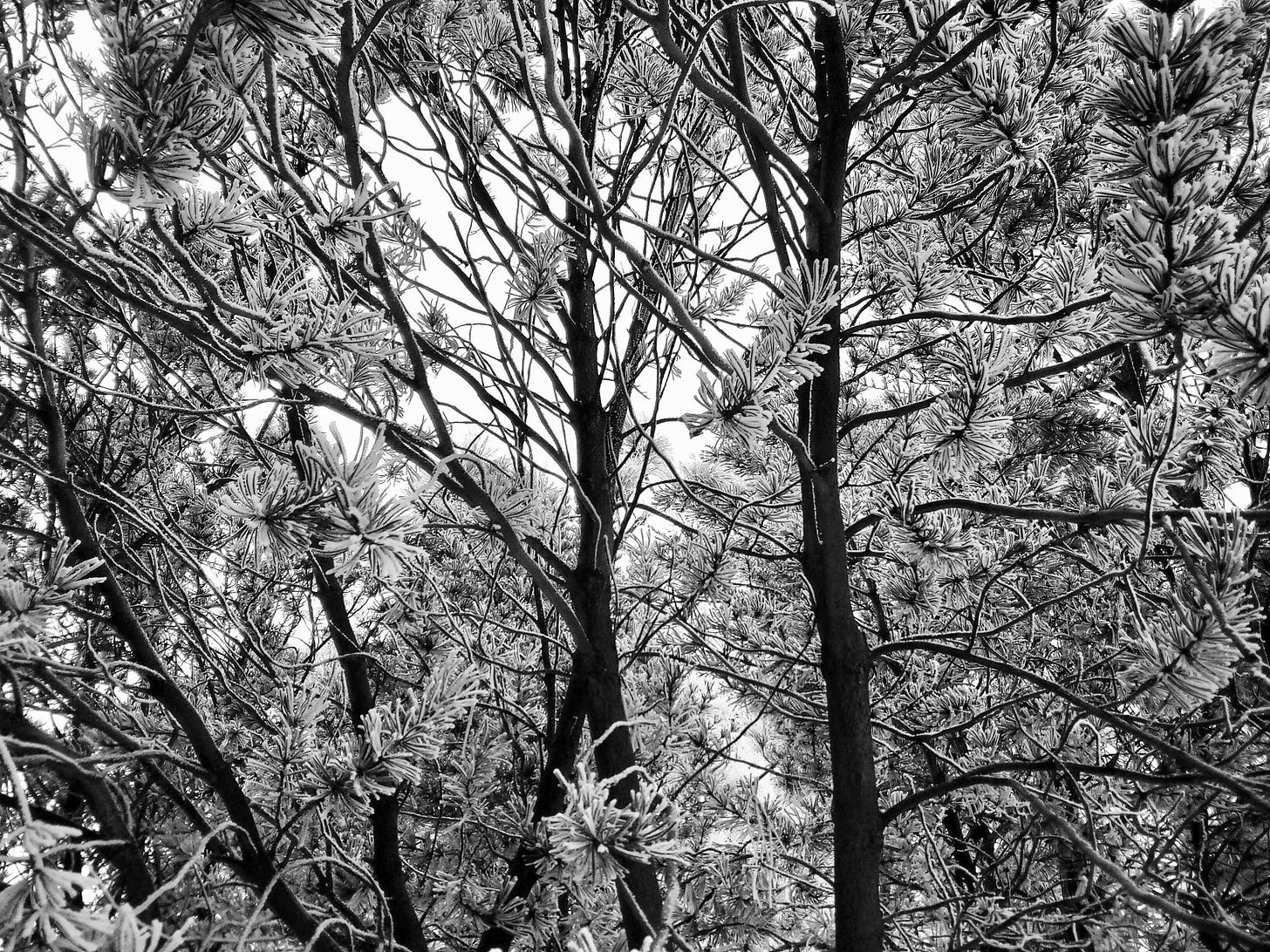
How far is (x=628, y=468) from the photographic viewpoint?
2.99 metres

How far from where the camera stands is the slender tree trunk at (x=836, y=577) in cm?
164

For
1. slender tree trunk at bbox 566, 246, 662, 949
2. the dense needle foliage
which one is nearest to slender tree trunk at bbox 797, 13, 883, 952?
the dense needle foliage

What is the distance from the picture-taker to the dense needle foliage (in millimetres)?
1004

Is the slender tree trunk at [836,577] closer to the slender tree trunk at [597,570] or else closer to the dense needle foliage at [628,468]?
the dense needle foliage at [628,468]

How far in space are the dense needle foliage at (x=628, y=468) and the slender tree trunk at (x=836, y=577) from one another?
10mm

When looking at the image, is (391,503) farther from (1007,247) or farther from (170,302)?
(1007,247)

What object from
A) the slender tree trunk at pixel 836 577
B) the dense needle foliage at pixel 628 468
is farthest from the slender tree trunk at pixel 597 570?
the slender tree trunk at pixel 836 577

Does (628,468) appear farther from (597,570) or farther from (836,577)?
(836,577)

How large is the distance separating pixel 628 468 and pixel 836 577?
4.40 ft

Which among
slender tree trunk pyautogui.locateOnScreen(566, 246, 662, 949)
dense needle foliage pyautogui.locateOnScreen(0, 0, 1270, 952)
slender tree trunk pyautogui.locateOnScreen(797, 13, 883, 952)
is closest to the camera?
dense needle foliage pyautogui.locateOnScreen(0, 0, 1270, 952)

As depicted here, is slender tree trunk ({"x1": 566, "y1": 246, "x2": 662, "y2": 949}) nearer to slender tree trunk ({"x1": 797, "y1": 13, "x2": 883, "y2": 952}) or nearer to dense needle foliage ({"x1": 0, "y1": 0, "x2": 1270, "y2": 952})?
dense needle foliage ({"x1": 0, "y1": 0, "x2": 1270, "y2": 952})

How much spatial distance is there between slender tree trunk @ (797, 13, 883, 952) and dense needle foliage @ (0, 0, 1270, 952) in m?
0.01

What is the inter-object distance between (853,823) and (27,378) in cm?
239

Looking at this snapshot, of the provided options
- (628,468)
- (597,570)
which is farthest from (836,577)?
(628,468)
